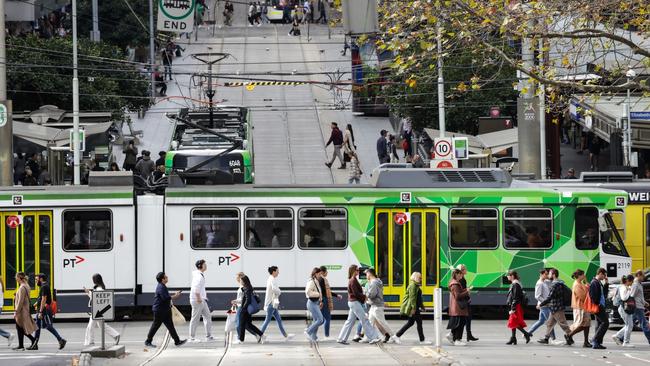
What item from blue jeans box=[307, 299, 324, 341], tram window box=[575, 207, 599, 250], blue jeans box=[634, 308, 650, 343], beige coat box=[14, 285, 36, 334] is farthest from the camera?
tram window box=[575, 207, 599, 250]

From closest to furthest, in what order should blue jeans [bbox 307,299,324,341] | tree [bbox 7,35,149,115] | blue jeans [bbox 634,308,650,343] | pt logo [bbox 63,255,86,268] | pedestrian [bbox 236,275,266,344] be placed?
pedestrian [bbox 236,275,266,344]
blue jeans [bbox 307,299,324,341]
blue jeans [bbox 634,308,650,343]
pt logo [bbox 63,255,86,268]
tree [bbox 7,35,149,115]

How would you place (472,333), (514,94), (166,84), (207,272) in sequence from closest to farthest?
(472,333)
(207,272)
(514,94)
(166,84)

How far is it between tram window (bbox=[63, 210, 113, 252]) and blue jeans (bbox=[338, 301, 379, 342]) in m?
6.31

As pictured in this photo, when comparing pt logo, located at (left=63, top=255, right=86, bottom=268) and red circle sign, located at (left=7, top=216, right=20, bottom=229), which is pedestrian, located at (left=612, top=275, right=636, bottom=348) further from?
red circle sign, located at (left=7, top=216, right=20, bottom=229)

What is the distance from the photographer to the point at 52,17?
72.4 meters

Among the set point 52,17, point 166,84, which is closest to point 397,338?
point 166,84

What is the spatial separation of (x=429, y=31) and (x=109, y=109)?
3621cm

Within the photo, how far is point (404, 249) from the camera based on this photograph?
29.0m

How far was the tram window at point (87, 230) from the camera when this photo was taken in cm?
2897

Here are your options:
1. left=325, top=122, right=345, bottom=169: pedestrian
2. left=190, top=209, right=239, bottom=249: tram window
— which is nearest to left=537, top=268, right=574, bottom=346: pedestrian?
left=190, top=209, right=239, bottom=249: tram window

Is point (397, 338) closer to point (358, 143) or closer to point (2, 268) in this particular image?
point (2, 268)

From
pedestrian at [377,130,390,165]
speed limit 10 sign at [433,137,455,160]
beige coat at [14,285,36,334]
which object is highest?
pedestrian at [377,130,390,165]

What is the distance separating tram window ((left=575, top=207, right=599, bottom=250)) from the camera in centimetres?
2923

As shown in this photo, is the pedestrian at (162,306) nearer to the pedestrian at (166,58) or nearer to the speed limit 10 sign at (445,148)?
the speed limit 10 sign at (445,148)
